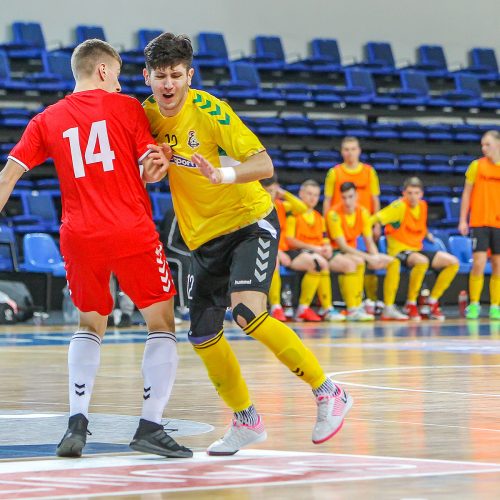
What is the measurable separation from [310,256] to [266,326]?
963cm

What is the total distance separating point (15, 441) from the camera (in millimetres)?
4480

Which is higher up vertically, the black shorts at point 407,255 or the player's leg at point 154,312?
the black shorts at point 407,255

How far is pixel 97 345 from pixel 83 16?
16574 millimetres

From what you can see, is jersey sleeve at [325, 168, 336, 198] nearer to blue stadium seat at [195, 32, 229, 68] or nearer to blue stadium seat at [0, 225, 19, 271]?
blue stadium seat at [0, 225, 19, 271]

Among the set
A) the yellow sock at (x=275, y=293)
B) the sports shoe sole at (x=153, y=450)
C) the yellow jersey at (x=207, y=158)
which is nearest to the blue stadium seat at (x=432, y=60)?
the yellow sock at (x=275, y=293)

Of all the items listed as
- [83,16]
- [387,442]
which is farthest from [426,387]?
[83,16]

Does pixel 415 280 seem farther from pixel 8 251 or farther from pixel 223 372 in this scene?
pixel 223 372

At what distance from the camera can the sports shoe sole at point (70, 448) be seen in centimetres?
400

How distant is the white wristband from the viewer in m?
4.20

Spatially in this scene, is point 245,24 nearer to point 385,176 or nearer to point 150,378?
point 385,176

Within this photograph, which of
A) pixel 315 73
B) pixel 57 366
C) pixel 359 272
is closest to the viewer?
pixel 57 366

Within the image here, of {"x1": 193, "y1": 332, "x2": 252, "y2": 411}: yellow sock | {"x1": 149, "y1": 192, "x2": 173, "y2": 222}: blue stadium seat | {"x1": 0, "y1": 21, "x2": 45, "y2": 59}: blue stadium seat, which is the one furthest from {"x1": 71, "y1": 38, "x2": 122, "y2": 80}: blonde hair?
{"x1": 0, "y1": 21, "x2": 45, "y2": 59}: blue stadium seat

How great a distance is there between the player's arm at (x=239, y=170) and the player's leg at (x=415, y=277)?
1074cm

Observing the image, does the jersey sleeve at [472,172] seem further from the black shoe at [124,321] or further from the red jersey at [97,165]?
the red jersey at [97,165]
